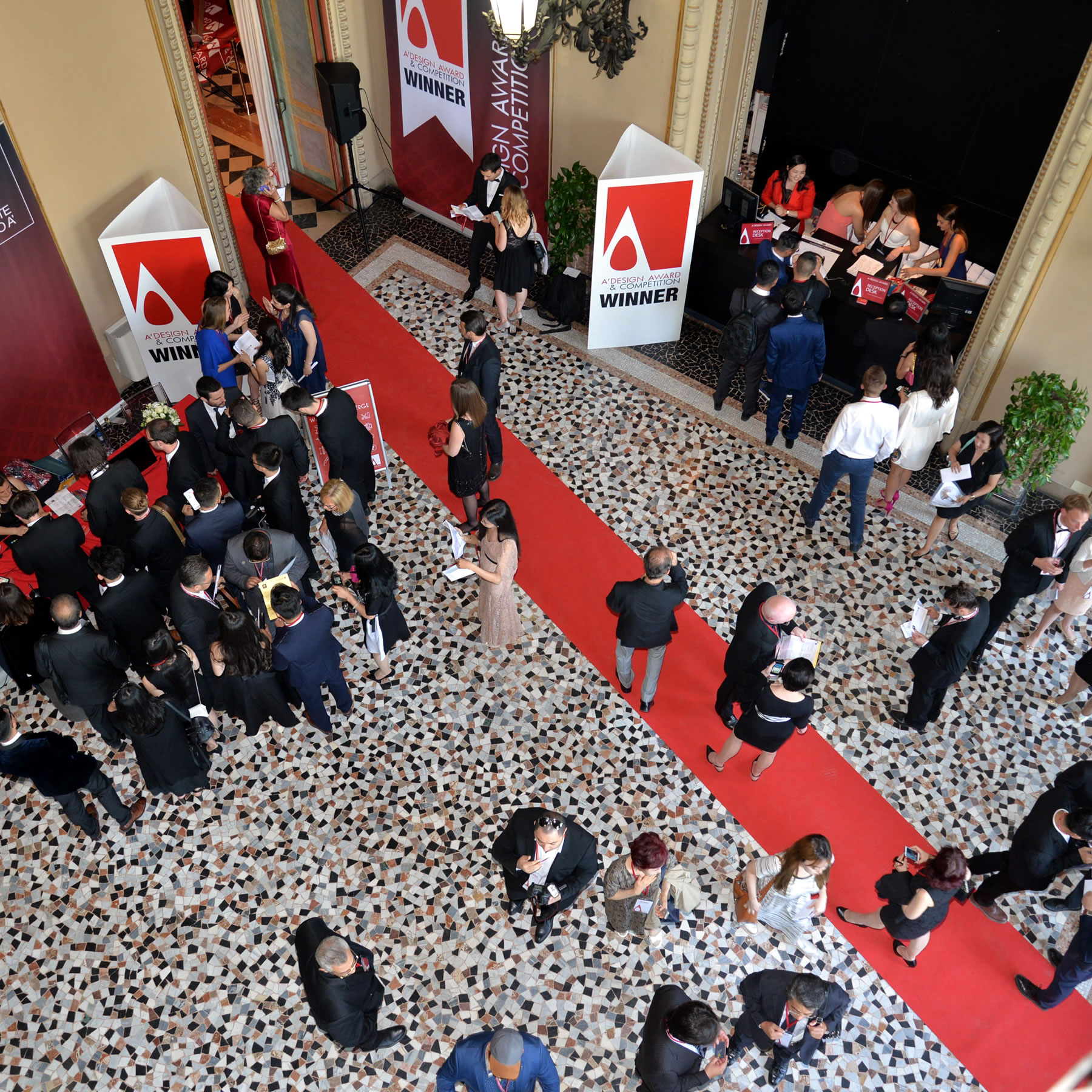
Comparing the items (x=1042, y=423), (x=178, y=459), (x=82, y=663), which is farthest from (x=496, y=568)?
(x=1042, y=423)

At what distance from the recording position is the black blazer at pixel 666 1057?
3.72m

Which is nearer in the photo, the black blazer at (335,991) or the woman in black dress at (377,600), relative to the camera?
the black blazer at (335,991)

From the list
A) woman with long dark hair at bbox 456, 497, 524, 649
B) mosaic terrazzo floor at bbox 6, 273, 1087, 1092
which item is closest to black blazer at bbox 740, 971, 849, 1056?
mosaic terrazzo floor at bbox 6, 273, 1087, 1092

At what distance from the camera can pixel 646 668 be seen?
582 cm

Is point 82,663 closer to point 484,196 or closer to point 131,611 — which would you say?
point 131,611

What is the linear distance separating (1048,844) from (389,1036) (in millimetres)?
3320

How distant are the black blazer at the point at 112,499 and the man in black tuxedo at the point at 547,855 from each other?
3.02 meters

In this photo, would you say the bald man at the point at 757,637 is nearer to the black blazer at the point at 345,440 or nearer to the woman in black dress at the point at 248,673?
the woman in black dress at the point at 248,673

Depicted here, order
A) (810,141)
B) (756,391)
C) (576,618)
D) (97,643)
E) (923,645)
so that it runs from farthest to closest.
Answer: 1. (810,141)
2. (756,391)
3. (576,618)
4. (923,645)
5. (97,643)

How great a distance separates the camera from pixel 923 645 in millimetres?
5395

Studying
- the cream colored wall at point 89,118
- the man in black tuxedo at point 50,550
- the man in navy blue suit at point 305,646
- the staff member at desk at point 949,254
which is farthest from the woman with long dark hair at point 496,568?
the staff member at desk at point 949,254

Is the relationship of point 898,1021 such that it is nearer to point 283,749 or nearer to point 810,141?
point 283,749

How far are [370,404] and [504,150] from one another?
144 inches

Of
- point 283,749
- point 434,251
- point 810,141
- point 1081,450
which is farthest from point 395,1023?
point 810,141
